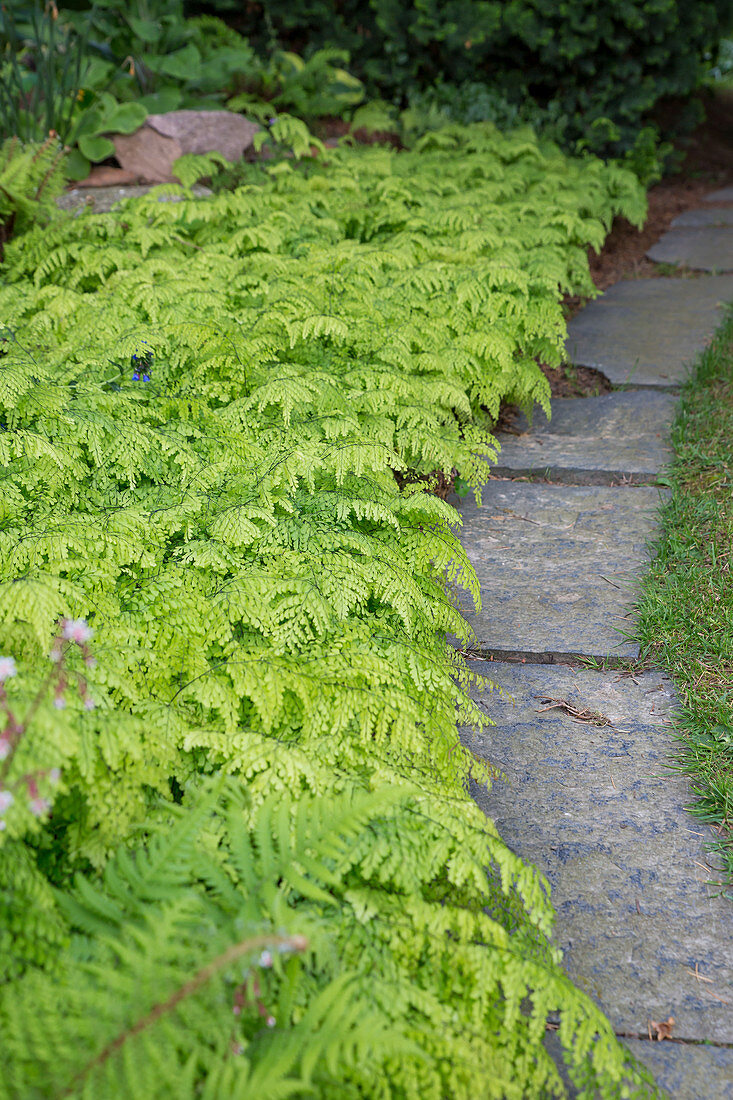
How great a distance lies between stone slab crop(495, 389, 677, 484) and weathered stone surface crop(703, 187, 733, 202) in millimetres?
6197

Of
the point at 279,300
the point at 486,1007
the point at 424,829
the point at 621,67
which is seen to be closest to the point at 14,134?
the point at 279,300

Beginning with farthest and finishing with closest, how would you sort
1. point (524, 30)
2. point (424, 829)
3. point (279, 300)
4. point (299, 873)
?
point (524, 30) < point (279, 300) < point (424, 829) < point (299, 873)

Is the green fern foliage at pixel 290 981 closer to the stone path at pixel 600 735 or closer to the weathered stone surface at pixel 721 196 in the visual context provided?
the stone path at pixel 600 735

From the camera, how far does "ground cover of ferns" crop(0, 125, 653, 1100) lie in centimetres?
132

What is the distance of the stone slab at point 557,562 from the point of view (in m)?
2.91

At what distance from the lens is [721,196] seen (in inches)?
379

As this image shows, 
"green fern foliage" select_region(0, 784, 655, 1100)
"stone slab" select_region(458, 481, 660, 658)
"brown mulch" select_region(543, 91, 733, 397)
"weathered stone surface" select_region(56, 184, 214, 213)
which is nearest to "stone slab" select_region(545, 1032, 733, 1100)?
"green fern foliage" select_region(0, 784, 655, 1100)

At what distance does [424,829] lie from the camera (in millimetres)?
1728

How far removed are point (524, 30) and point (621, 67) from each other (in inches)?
47.9

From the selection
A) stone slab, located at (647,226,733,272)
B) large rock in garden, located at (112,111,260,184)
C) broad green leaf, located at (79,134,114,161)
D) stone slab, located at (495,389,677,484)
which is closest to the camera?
stone slab, located at (495,389,677,484)

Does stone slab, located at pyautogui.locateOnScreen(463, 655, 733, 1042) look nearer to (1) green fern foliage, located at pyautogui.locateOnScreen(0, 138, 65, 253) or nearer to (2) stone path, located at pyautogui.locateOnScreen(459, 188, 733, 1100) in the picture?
(2) stone path, located at pyautogui.locateOnScreen(459, 188, 733, 1100)

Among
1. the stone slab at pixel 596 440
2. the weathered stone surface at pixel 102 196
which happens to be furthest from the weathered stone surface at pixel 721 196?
the weathered stone surface at pixel 102 196

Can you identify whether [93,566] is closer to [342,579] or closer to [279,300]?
[342,579]

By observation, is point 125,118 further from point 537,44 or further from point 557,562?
point 557,562
